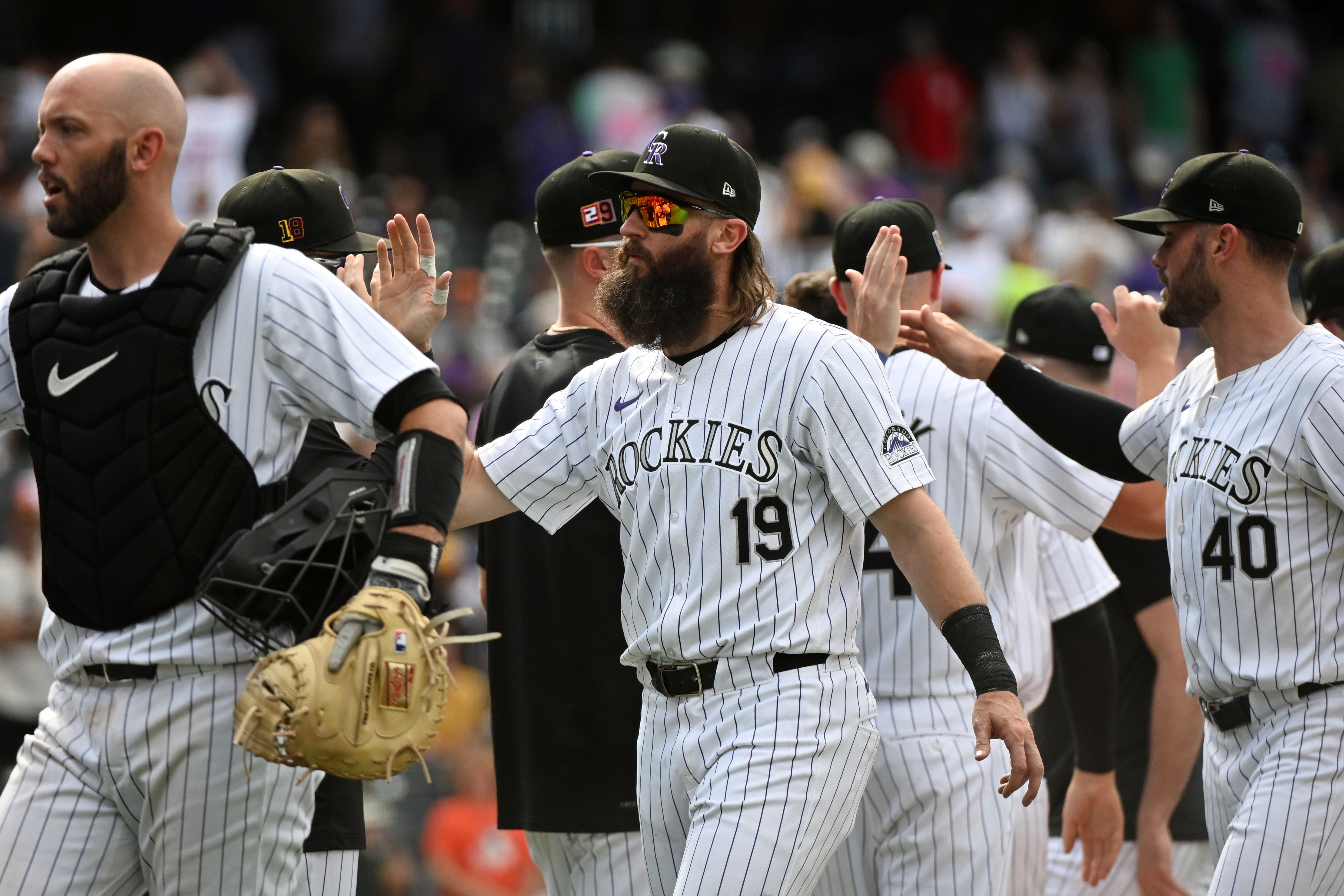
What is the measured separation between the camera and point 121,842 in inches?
133

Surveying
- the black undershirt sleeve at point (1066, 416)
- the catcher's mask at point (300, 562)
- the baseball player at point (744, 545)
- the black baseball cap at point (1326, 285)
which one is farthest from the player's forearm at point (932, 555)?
the black baseball cap at point (1326, 285)

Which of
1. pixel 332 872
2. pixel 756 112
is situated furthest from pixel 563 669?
pixel 756 112

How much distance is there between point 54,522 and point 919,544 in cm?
185

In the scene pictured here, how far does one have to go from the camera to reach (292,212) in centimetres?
455

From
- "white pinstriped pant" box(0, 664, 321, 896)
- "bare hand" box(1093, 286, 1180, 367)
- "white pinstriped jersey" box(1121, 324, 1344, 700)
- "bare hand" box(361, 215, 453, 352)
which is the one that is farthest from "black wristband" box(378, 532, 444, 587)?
"bare hand" box(1093, 286, 1180, 367)

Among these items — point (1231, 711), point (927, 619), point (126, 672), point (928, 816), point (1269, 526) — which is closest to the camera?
point (126, 672)

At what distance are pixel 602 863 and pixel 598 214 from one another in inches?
73.1

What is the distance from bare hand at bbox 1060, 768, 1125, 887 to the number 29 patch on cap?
180cm

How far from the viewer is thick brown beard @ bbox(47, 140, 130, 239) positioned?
3330 mm

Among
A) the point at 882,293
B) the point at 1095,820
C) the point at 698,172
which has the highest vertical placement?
the point at 698,172

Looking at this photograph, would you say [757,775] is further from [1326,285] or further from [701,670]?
[1326,285]

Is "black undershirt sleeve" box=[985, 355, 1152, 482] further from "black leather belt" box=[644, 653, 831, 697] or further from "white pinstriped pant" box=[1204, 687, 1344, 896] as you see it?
"black leather belt" box=[644, 653, 831, 697]

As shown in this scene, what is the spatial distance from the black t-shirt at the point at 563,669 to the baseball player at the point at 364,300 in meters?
0.52

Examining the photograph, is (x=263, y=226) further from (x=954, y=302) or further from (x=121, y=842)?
(x=954, y=302)
